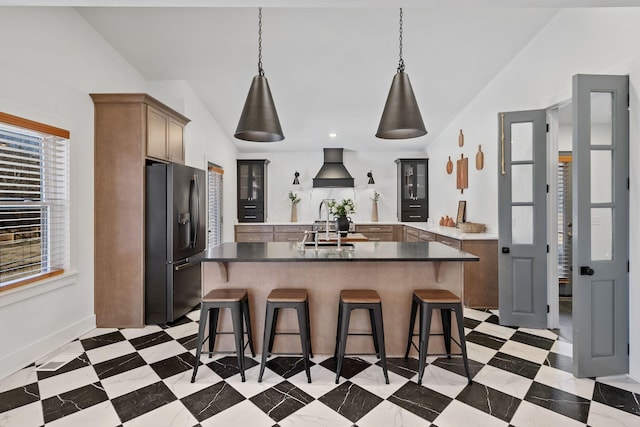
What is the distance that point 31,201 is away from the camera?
267 centimetres

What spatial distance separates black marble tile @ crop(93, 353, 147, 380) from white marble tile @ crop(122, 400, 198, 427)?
0.69m

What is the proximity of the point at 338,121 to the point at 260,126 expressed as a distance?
12.2ft

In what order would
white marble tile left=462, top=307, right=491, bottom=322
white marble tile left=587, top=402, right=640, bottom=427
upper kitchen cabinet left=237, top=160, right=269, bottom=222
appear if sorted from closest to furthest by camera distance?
1. white marble tile left=587, top=402, right=640, bottom=427
2. white marble tile left=462, top=307, right=491, bottom=322
3. upper kitchen cabinet left=237, top=160, right=269, bottom=222

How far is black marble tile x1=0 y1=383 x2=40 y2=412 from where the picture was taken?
2051 millimetres

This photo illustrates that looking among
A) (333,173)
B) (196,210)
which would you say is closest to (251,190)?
(333,173)

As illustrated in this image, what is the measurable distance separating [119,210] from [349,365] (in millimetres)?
2718

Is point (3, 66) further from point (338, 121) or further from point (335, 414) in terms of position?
point (338, 121)

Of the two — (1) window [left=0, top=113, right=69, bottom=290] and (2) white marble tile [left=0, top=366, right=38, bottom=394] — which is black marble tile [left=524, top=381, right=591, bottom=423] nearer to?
(2) white marble tile [left=0, top=366, right=38, bottom=394]

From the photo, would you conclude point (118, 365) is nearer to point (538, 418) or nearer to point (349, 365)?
point (349, 365)

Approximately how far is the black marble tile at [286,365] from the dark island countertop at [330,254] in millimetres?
856

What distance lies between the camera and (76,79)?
10.2ft

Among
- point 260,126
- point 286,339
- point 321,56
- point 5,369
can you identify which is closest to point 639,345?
point 286,339

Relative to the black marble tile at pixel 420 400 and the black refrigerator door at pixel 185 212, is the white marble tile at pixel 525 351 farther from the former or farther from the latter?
the black refrigerator door at pixel 185 212

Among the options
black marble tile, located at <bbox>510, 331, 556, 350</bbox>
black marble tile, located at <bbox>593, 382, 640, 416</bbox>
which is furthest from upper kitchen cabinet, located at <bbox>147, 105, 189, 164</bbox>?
black marble tile, located at <bbox>593, 382, 640, 416</bbox>
